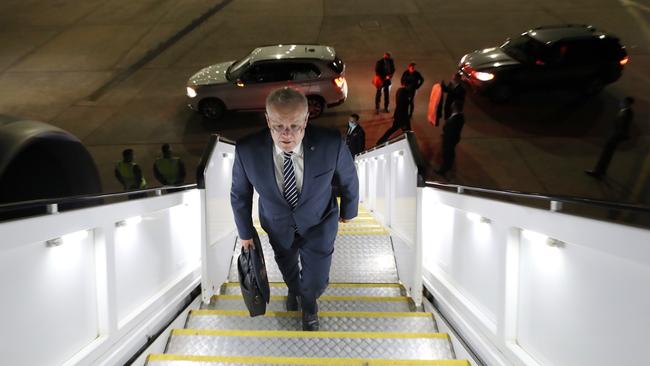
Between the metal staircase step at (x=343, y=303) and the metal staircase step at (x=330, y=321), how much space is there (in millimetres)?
258

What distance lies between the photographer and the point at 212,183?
11.6ft

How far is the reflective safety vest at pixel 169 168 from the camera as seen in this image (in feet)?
22.4

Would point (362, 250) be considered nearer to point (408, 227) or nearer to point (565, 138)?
point (408, 227)

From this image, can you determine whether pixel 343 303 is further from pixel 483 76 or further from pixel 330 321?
pixel 483 76

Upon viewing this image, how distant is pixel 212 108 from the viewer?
9.70 meters

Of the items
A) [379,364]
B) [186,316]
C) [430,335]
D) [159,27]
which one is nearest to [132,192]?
[186,316]

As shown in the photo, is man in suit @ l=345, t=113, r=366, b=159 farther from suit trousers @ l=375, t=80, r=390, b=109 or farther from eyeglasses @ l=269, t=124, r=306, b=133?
eyeglasses @ l=269, t=124, r=306, b=133

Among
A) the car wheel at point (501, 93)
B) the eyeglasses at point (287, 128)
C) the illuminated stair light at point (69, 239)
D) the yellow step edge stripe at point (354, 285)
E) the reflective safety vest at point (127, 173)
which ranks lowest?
the yellow step edge stripe at point (354, 285)

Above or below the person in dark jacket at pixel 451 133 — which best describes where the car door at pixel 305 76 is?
above

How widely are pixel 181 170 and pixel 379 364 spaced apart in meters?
5.49

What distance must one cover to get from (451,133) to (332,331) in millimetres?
5092

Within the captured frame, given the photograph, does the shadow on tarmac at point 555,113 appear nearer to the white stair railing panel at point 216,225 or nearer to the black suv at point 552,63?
the black suv at point 552,63

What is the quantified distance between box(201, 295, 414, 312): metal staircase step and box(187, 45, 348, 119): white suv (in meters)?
6.34

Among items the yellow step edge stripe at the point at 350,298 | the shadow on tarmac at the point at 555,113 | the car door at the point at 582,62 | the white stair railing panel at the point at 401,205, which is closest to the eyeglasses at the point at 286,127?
the white stair railing panel at the point at 401,205
